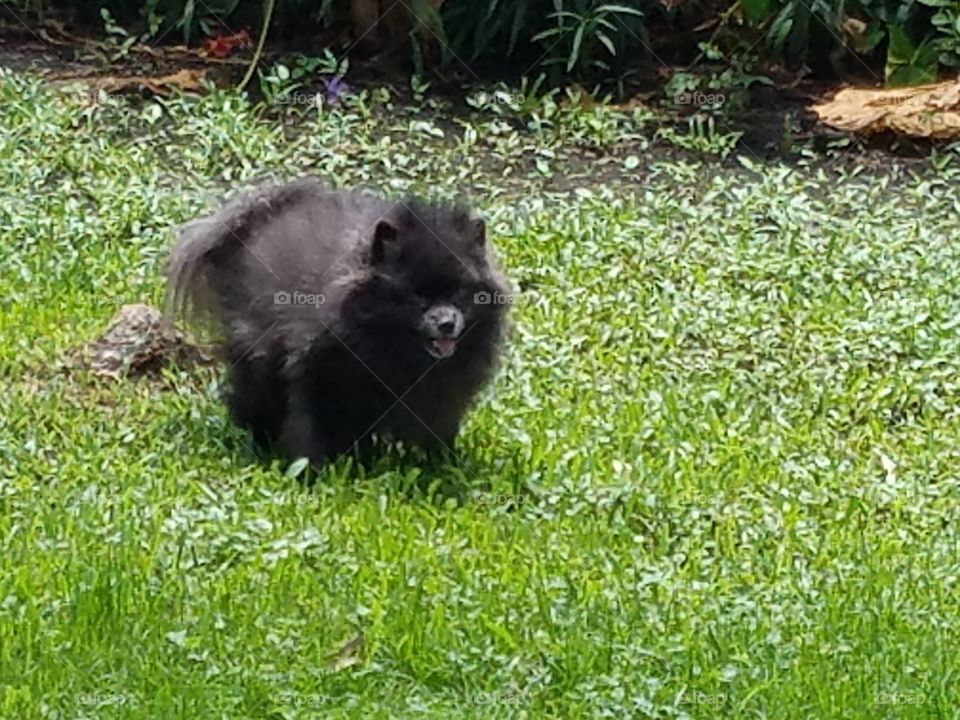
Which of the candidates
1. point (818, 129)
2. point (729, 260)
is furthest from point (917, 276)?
point (818, 129)

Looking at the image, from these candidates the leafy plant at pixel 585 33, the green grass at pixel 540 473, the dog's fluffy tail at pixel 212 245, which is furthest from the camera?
the leafy plant at pixel 585 33

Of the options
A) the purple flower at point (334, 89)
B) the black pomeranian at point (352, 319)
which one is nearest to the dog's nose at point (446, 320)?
the black pomeranian at point (352, 319)

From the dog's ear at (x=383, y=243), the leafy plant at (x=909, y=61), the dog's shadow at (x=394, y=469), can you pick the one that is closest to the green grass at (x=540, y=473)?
the dog's shadow at (x=394, y=469)

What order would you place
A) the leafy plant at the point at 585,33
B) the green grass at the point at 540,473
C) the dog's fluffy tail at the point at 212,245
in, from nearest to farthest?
the green grass at the point at 540,473 < the dog's fluffy tail at the point at 212,245 < the leafy plant at the point at 585,33

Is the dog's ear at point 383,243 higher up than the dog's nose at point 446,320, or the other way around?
the dog's ear at point 383,243

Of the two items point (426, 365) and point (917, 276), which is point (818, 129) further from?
point (426, 365)

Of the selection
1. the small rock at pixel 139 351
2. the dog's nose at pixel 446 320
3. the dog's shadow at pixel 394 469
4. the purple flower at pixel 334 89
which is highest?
the dog's nose at pixel 446 320

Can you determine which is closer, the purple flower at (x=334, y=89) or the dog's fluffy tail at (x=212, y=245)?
the dog's fluffy tail at (x=212, y=245)

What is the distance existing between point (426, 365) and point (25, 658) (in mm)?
1963

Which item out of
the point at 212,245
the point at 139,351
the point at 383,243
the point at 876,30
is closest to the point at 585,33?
the point at 876,30

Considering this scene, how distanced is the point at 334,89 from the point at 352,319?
445 cm

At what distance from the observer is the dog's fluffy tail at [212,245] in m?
7.13

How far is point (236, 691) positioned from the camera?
513 centimetres

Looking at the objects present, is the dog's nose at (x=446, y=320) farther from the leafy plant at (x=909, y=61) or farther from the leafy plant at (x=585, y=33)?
the leafy plant at (x=909, y=61)
